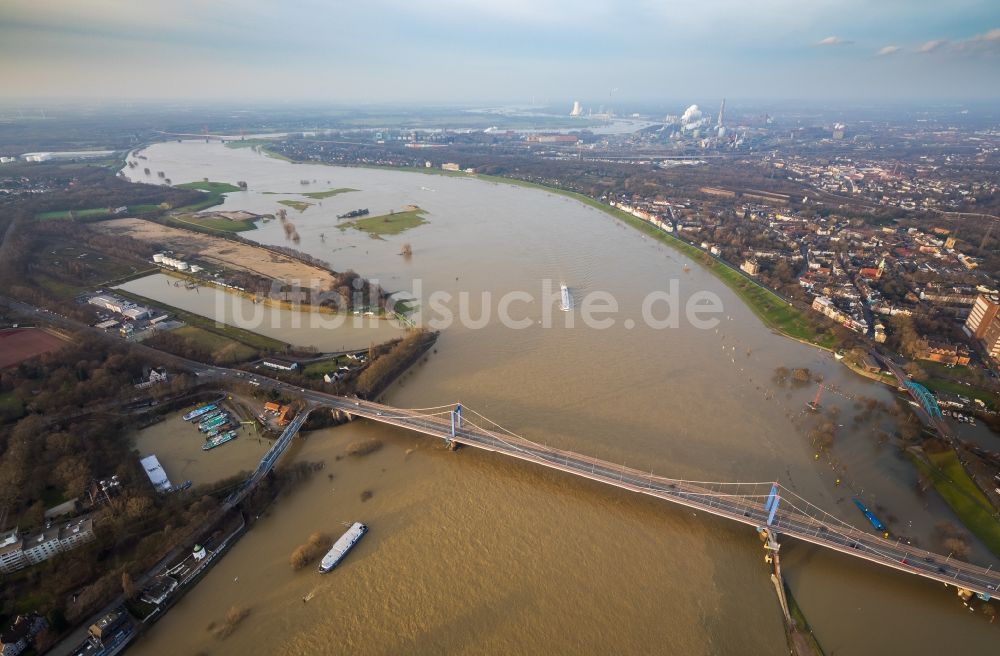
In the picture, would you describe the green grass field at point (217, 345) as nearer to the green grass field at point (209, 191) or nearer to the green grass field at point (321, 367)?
the green grass field at point (321, 367)

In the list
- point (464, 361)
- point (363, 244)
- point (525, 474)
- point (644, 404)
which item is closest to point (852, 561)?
point (644, 404)

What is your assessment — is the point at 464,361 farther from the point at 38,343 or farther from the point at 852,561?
the point at 38,343

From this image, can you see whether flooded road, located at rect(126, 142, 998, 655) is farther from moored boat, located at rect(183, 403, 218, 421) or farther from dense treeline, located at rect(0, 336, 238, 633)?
moored boat, located at rect(183, 403, 218, 421)

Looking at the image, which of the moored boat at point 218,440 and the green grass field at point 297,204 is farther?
the green grass field at point 297,204

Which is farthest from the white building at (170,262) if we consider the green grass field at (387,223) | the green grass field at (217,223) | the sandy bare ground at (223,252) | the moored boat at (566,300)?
the moored boat at (566,300)

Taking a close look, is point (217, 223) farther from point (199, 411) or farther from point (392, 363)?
point (392, 363)
